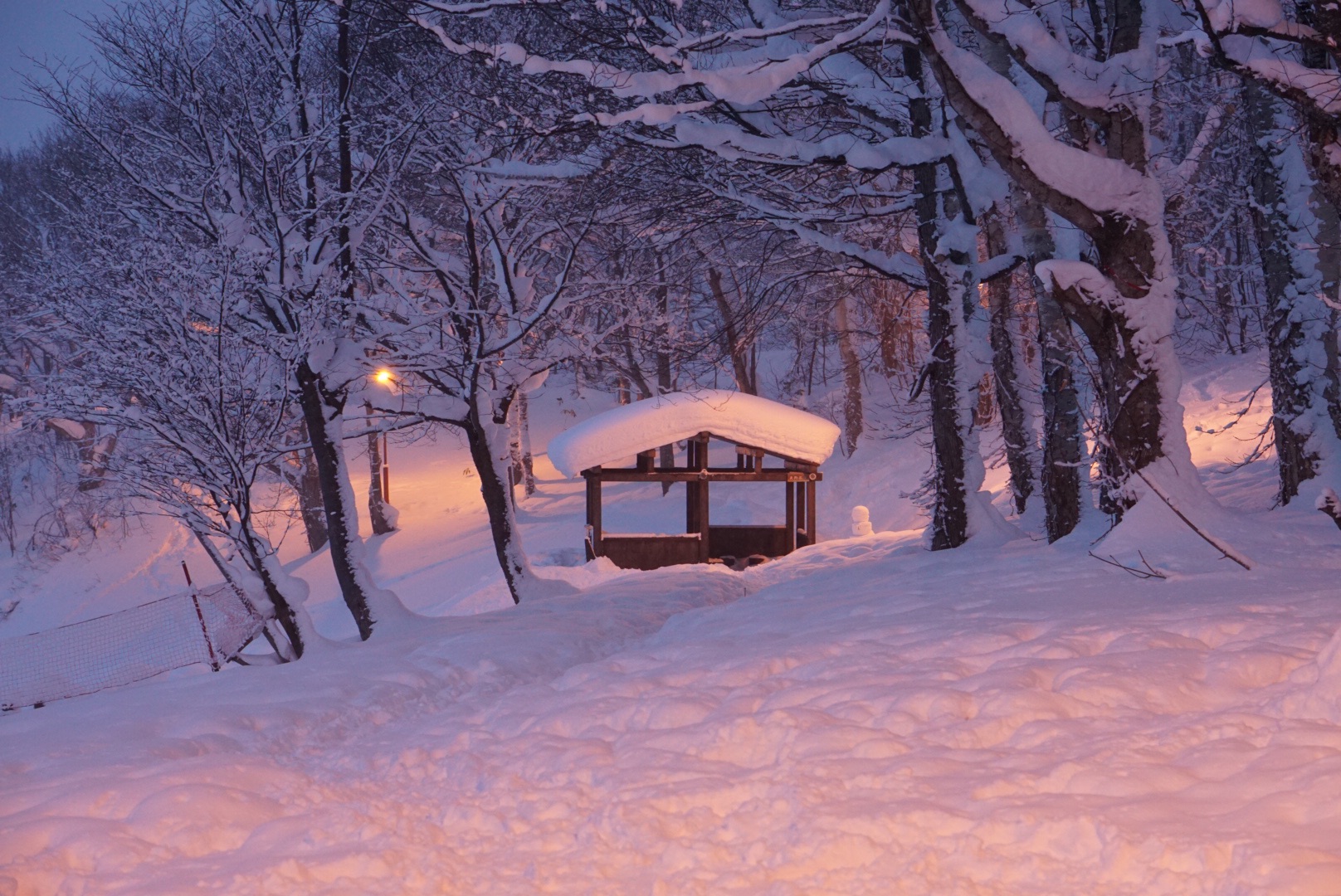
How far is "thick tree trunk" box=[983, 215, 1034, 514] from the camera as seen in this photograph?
1207cm

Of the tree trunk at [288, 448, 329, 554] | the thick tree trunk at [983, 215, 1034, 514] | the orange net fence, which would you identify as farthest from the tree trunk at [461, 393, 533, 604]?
the tree trunk at [288, 448, 329, 554]

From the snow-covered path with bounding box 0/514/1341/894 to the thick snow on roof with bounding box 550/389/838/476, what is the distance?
1013 centimetres

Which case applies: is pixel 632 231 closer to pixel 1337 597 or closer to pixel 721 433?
pixel 721 433

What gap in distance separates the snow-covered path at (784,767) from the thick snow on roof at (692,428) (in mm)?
10127

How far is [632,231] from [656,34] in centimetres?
366

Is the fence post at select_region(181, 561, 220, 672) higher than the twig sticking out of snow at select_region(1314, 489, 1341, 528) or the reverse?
the reverse

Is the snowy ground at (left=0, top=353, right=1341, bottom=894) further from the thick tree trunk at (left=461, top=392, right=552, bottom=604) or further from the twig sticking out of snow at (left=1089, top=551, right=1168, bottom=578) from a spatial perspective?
the thick tree trunk at (left=461, top=392, right=552, bottom=604)

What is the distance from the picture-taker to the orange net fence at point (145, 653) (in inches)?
400

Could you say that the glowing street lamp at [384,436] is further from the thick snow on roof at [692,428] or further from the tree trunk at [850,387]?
the tree trunk at [850,387]

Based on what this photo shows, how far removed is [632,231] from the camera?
12.2 m

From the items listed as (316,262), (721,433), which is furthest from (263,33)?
(721,433)

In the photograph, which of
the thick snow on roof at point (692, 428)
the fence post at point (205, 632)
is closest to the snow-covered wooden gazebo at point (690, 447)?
the thick snow on roof at point (692, 428)

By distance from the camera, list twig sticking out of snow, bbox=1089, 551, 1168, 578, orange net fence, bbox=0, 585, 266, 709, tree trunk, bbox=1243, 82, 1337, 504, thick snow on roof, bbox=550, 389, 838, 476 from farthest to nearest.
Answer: thick snow on roof, bbox=550, 389, 838, 476
orange net fence, bbox=0, 585, 266, 709
tree trunk, bbox=1243, 82, 1337, 504
twig sticking out of snow, bbox=1089, 551, 1168, 578

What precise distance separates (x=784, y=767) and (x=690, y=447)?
13.9 meters
